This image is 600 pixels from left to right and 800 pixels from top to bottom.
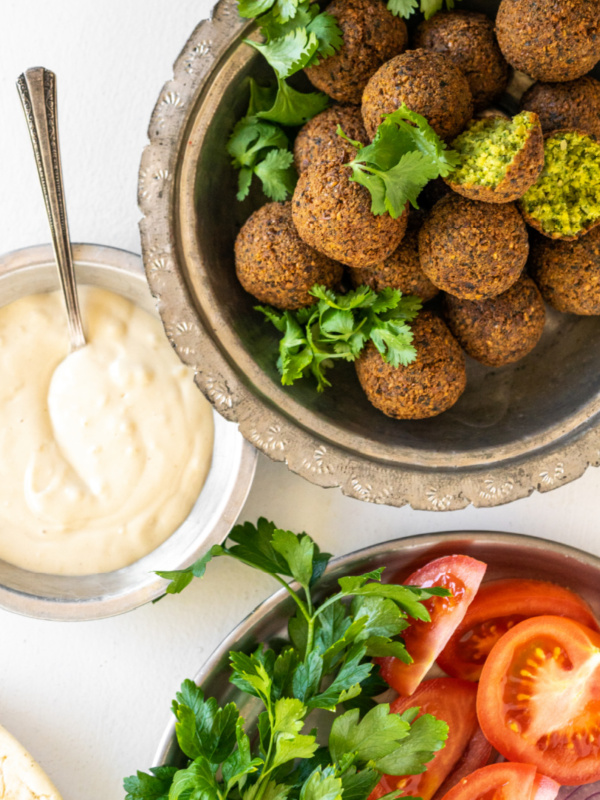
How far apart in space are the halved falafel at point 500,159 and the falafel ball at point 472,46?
169 millimetres

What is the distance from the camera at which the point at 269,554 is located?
1479mm

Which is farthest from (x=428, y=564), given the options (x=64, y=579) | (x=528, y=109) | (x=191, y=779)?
(x=528, y=109)

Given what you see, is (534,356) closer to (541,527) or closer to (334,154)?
(541,527)

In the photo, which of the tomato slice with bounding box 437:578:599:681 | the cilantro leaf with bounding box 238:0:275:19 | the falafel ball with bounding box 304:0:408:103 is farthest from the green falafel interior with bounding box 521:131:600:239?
the tomato slice with bounding box 437:578:599:681

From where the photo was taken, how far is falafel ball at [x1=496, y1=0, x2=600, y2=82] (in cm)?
121

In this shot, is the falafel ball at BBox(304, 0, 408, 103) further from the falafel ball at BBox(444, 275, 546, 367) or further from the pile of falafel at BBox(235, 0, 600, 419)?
the falafel ball at BBox(444, 275, 546, 367)

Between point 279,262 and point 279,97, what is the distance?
31 cm

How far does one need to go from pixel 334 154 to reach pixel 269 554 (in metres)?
0.76

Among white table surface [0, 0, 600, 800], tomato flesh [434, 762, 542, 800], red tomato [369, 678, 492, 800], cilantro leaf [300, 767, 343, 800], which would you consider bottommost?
tomato flesh [434, 762, 542, 800]

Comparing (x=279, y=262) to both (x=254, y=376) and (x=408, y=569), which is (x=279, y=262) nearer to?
(x=254, y=376)

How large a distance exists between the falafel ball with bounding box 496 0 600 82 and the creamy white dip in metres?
0.88

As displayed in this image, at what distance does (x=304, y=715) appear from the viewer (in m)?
1.31

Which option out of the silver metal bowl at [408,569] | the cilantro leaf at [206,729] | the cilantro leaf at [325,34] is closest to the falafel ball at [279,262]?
the cilantro leaf at [325,34]

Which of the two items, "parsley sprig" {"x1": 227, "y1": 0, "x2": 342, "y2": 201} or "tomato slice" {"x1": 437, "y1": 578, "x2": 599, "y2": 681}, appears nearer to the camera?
"parsley sprig" {"x1": 227, "y1": 0, "x2": 342, "y2": 201}
